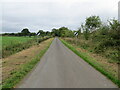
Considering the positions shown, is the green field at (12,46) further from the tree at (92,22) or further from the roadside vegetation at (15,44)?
the tree at (92,22)

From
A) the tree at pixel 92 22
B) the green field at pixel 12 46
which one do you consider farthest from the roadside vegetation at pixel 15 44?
the tree at pixel 92 22

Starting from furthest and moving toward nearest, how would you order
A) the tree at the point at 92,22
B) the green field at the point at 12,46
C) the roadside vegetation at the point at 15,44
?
1. the tree at the point at 92,22
2. the roadside vegetation at the point at 15,44
3. the green field at the point at 12,46

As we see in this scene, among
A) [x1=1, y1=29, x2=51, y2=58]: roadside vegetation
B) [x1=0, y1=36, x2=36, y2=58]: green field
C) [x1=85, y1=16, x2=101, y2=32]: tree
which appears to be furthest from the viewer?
[x1=85, y1=16, x2=101, y2=32]: tree

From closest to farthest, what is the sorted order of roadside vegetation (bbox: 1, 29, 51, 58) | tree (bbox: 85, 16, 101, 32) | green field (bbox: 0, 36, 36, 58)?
green field (bbox: 0, 36, 36, 58)
roadside vegetation (bbox: 1, 29, 51, 58)
tree (bbox: 85, 16, 101, 32)

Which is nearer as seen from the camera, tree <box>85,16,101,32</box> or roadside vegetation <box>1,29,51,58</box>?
roadside vegetation <box>1,29,51,58</box>

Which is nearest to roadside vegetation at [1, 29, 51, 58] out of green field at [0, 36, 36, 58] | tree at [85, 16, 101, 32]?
green field at [0, 36, 36, 58]

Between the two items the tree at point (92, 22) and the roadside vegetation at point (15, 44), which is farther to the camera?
the tree at point (92, 22)

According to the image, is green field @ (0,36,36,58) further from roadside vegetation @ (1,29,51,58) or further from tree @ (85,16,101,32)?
tree @ (85,16,101,32)

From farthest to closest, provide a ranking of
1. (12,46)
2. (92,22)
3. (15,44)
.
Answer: (92,22)
(15,44)
(12,46)

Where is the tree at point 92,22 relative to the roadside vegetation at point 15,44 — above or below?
above

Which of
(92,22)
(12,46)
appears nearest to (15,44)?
(12,46)

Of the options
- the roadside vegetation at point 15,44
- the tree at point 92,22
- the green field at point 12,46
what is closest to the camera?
the green field at point 12,46

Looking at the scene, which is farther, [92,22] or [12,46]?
Answer: [92,22]

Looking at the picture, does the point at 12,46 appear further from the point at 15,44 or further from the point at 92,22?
the point at 92,22
